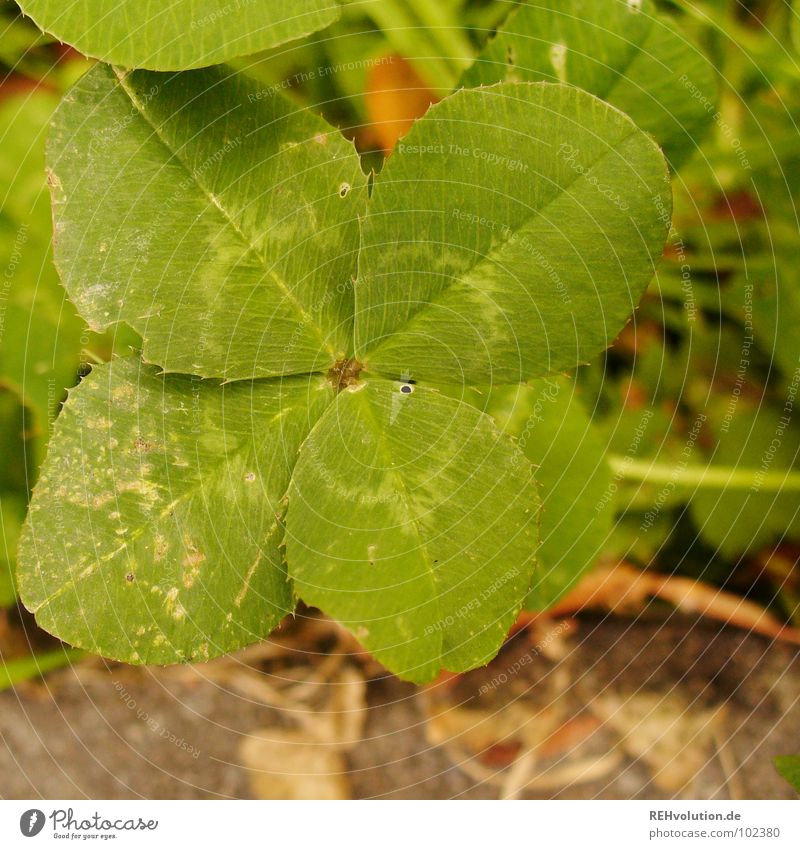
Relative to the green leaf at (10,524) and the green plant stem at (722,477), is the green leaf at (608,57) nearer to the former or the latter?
the green plant stem at (722,477)

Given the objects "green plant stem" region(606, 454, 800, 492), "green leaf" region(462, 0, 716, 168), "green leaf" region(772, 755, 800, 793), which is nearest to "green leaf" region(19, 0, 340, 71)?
"green leaf" region(462, 0, 716, 168)

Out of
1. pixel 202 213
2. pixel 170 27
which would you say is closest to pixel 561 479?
pixel 202 213

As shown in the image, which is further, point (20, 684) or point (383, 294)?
point (20, 684)

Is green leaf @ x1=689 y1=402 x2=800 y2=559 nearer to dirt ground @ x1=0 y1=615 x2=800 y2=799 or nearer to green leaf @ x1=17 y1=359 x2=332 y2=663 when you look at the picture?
dirt ground @ x1=0 y1=615 x2=800 y2=799
